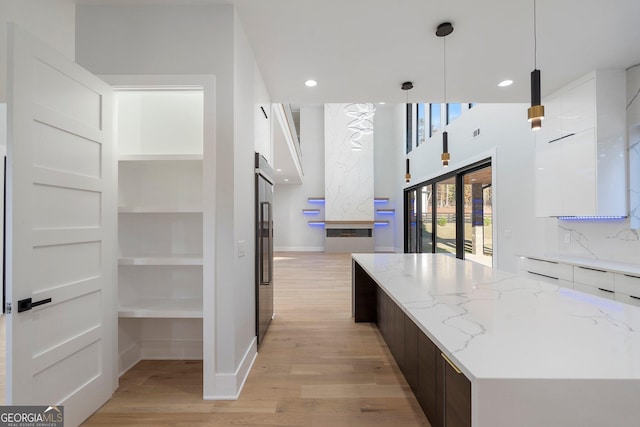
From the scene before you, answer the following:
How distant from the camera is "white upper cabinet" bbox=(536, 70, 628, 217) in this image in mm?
3197

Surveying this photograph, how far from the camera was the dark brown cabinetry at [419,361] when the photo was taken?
1.17m

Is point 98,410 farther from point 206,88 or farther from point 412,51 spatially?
point 412,51

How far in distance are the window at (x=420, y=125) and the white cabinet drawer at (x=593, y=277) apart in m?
6.25

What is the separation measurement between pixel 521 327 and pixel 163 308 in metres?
2.46

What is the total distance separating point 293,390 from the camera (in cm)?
225

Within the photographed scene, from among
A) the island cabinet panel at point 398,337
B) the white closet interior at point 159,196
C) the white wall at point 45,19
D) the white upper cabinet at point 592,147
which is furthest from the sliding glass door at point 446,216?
the white wall at point 45,19

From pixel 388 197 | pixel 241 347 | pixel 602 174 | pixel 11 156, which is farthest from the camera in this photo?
pixel 388 197

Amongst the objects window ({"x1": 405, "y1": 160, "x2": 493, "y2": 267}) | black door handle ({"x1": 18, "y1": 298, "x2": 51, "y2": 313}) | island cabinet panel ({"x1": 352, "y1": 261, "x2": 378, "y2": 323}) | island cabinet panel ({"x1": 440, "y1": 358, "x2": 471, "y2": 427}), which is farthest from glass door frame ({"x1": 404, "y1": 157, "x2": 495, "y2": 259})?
black door handle ({"x1": 18, "y1": 298, "x2": 51, "y2": 313})

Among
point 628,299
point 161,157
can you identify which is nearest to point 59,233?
point 161,157

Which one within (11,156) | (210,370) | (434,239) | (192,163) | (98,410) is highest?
(192,163)

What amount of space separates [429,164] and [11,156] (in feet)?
26.6

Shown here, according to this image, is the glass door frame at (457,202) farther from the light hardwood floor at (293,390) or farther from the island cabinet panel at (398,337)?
the island cabinet panel at (398,337)

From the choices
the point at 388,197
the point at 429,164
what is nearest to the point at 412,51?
the point at 429,164

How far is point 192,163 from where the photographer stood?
2734mm
